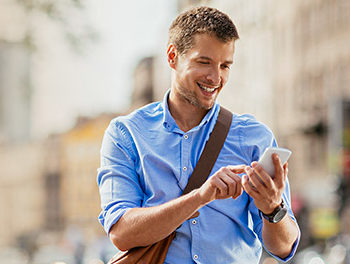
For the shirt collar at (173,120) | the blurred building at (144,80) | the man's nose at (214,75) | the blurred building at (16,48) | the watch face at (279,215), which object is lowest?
the blurred building at (144,80)

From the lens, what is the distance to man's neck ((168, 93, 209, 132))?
113 inches

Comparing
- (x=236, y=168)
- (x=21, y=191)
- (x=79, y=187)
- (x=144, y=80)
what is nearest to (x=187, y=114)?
(x=236, y=168)

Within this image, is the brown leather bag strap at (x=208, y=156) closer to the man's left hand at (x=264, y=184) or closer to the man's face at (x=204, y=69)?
the man's face at (x=204, y=69)

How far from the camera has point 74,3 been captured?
9.16 meters

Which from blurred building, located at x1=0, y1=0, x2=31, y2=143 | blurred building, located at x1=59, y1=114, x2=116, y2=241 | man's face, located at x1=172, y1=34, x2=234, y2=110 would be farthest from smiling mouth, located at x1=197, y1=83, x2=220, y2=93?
blurred building, located at x1=59, y1=114, x2=116, y2=241

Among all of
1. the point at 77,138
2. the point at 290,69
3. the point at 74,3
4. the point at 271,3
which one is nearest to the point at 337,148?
the point at 74,3

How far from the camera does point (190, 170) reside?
272 cm

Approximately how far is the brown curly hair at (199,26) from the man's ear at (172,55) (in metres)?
0.02

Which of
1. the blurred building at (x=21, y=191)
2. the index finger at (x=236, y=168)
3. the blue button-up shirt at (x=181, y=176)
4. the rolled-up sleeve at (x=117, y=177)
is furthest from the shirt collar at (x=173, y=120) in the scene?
the blurred building at (x=21, y=191)

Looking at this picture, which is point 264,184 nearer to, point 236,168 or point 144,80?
point 236,168

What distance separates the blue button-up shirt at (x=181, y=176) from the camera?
2.67 m

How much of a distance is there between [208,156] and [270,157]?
0.32 meters

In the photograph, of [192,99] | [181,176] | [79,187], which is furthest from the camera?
[79,187]

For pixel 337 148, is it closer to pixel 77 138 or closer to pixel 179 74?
pixel 179 74
